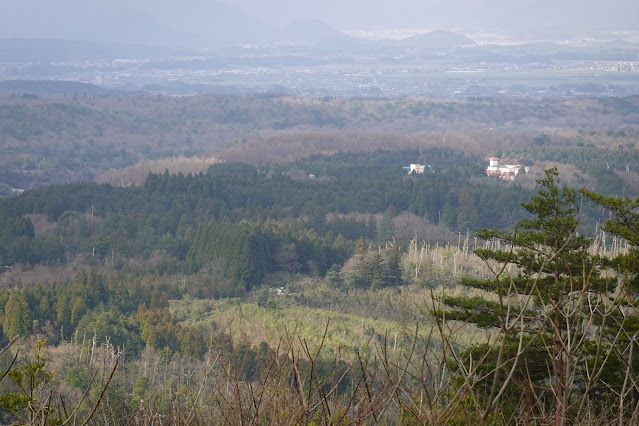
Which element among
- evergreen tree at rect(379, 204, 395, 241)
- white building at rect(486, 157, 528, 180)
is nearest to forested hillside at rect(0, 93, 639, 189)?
white building at rect(486, 157, 528, 180)

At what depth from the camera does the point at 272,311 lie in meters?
36.6

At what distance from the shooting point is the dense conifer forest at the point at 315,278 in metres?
7.74

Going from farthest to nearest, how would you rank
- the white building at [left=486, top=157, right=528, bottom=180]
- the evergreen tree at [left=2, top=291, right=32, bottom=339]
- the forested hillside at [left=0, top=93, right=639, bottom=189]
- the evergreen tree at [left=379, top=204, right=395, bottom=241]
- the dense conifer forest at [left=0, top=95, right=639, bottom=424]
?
the forested hillside at [left=0, top=93, right=639, bottom=189] → the white building at [left=486, top=157, right=528, bottom=180] → the evergreen tree at [left=379, top=204, right=395, bottom=241] → the evergreen tree at [left=2, top=291, right=32, bottom=339] → the dense conifer forest at [left=0, top=95, right=639, bottom=424]

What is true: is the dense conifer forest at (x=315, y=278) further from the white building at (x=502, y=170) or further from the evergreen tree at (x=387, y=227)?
the white building at (x=502, y=170)

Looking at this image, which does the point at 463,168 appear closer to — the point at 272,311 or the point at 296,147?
the point at 296,147

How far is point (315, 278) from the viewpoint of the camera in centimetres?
4453

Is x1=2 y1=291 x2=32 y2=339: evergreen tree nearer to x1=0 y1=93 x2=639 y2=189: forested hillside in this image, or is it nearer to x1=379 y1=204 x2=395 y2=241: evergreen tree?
x1=379 y1=204 x2=395 y2=241: evergreen tree

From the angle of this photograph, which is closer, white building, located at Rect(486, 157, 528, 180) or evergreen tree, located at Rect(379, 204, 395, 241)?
evergreen tree, located at Rect(379, 204, 395, 241)

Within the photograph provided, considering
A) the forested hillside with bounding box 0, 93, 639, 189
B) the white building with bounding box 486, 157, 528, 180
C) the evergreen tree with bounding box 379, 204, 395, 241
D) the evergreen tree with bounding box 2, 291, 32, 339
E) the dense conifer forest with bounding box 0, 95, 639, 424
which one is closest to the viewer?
the dense conifer forest with bounding box 0, 95, 639, 424

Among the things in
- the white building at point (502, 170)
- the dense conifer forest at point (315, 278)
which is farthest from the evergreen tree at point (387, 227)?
the white building at point (502, 170)

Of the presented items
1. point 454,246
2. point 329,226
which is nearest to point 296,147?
point 329,226

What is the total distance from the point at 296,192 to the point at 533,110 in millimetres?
82915

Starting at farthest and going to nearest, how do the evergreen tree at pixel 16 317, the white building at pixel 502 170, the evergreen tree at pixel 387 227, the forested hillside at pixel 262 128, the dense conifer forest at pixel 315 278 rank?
the forested hillside at pixel 262 128 < the white building at pixel 502 170 < the evergreen tree at pixel 387 227 < the evergreen tree at pixel 16 317 < the dense conifer forest at pixel 315 278

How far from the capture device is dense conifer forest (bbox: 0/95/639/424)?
774 centimetres
